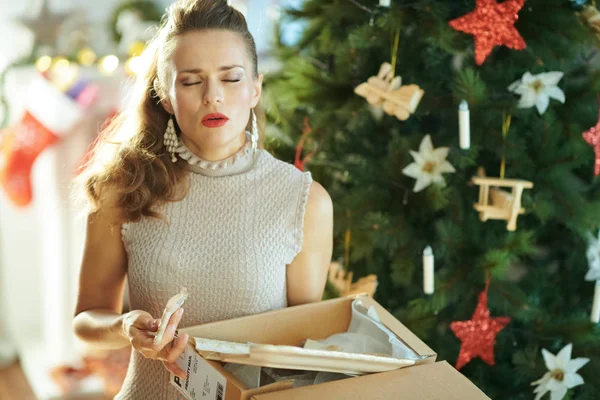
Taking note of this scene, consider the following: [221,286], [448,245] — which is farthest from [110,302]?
[448,245]

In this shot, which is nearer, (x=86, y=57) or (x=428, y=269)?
(x=428, y=269)

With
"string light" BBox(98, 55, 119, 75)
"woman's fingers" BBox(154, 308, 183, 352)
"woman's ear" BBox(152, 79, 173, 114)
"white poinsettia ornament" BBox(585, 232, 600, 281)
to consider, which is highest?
"woman's ear" BBox(152, 79, 173, 114)

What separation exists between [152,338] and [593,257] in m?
1.22

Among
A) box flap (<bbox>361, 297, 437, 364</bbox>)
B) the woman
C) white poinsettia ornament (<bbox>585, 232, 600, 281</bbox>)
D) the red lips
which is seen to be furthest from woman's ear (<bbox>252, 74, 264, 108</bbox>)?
white poinsettia ornament (<bbox>585, 232, 600, 281</bbox>)

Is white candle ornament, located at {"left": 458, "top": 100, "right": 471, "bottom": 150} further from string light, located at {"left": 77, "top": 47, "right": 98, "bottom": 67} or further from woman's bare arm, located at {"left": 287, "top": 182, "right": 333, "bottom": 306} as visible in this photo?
string light, located at {"left": 77, "top": 47, "right": 98, "bottom": 67}

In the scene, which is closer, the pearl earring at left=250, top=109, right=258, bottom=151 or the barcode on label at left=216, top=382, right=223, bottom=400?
the barcode on label at left=216, top=382, right=223, bottom=400

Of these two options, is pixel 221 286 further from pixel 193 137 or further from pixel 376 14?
pixel 376 14

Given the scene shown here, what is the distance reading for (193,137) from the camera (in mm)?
1459

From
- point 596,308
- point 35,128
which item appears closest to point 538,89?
point 596,308

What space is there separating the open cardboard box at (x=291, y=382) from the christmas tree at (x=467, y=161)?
2.10ft

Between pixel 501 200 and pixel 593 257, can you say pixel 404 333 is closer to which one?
pixel 501 200

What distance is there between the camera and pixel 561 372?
6.44 ft

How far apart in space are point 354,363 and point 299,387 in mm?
88

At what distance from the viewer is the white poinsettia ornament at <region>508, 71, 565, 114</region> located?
5.88 ft
